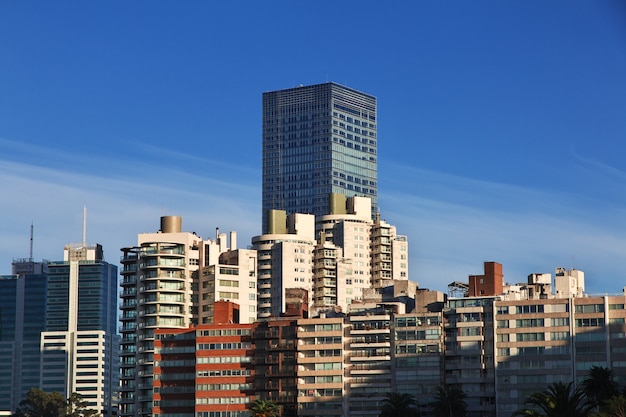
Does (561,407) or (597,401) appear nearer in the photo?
(561,407)

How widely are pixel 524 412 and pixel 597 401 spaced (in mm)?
18044

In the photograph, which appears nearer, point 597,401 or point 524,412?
point 524,412

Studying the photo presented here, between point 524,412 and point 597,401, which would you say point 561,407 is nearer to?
point 524,412

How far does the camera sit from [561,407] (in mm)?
181375

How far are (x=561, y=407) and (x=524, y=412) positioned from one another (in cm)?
652

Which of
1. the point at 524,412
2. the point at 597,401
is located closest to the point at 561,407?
the point at 524,412

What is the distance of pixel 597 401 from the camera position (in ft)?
654

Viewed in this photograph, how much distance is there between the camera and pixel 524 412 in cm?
18625

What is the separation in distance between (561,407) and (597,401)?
65.0 ft
